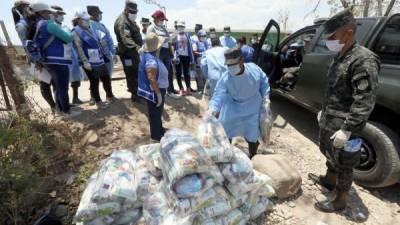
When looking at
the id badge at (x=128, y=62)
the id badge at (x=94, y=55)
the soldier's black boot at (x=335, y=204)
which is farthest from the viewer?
the id badge at (x=128, y=62)

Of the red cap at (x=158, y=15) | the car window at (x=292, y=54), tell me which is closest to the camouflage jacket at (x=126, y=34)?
the red cap at (x=158, y=15)

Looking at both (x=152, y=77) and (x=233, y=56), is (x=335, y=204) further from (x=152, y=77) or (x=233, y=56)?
(x=152, y=77)

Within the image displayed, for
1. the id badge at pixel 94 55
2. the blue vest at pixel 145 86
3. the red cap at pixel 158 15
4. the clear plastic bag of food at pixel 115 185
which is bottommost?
the clear plastic bag of food at pixel 115 185

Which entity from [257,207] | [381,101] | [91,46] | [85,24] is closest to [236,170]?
[257,207]

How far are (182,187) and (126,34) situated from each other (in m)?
3.12

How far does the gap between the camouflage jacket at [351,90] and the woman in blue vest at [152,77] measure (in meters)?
1.88

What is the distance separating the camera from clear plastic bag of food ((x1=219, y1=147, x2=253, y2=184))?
7.58ft

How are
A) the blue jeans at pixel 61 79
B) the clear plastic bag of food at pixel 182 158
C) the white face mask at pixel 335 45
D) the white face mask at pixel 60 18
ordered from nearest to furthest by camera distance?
the clear plastic bag of food at pixel 182 158, the white face mask at pixel 335 45, the blue jeans at pixel 61 79, the white face mask at pixel 60 18

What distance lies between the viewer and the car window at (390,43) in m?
2.91

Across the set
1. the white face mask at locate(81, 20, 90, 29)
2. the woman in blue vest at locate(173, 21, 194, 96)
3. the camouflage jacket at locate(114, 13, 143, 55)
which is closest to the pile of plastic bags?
the camouflage jacket at locate(114, 13, 143, 55)

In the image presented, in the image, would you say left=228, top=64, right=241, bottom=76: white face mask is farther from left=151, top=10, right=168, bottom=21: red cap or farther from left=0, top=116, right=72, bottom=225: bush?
left=151, top=10, right=168, bottom=21: red cap

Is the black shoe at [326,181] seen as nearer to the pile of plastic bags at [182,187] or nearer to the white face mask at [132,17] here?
the pile of plastic bags at [182,187]

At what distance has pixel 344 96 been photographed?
2.37m

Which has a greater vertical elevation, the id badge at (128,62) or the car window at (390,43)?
the car window at (390,43)
